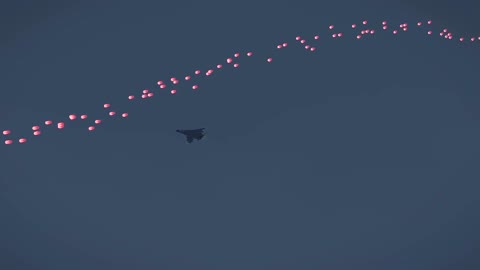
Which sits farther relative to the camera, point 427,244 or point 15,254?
point 427,244

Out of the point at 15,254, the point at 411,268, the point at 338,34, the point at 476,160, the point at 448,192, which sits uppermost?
the point at 338,34

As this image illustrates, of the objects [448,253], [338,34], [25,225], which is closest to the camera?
[25,225]

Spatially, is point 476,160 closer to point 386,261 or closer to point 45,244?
point 386,261

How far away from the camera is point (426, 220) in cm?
704

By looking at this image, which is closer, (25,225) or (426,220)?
(25,225)

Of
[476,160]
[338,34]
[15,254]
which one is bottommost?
[15,254]

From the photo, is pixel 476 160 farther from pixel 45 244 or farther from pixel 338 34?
pixel 45 244

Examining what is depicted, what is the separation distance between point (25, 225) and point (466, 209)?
6183mm

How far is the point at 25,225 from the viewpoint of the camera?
556 cm

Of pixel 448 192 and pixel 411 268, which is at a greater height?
pixel 448 192

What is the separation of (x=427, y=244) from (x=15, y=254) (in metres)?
5.60

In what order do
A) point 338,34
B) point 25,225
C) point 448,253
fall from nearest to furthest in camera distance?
point 25,225 < point 338,34 < point 448,253

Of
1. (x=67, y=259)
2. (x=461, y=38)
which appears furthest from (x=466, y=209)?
(x=67, y=259)

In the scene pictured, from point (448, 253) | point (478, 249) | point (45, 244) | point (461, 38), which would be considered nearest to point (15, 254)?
point (45, 244)
